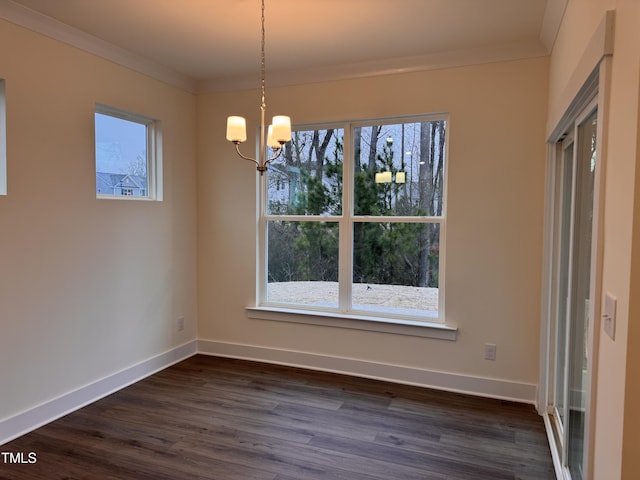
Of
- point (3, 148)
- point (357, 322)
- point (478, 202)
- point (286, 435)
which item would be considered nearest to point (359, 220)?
point (357, 322)

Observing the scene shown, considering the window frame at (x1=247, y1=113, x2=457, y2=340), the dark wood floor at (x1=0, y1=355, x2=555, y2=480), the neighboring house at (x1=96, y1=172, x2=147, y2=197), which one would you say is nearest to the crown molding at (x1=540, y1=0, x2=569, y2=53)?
the window frame at (x1=247, y1=113, x2=457, y2=340)

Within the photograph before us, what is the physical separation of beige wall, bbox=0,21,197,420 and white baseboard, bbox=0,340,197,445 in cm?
5

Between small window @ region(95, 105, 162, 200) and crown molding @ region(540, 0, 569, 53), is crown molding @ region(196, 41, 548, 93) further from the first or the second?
small window @ region(95, 105, 162, 200)

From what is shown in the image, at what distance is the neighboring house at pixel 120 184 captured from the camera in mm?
3275

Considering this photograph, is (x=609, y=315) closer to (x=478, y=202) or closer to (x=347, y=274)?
(x=478, y=202)

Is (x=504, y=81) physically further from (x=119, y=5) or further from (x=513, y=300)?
(x=119, y=5)

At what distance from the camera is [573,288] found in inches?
86.4

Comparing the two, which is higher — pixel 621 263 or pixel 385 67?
pixel 385 67

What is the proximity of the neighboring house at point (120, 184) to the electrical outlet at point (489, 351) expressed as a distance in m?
3.08

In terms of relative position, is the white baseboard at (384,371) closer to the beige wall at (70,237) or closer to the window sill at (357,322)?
the window sill at (357,322)

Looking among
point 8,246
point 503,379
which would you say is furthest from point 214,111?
point 503,379

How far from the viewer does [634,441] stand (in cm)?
109

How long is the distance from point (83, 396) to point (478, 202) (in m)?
3.25

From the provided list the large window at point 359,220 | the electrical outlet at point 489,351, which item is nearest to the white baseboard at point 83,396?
the large window at point 359,220
